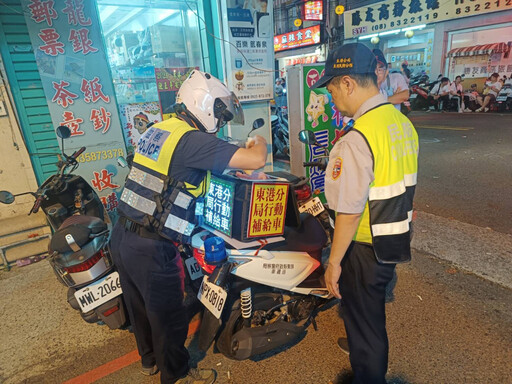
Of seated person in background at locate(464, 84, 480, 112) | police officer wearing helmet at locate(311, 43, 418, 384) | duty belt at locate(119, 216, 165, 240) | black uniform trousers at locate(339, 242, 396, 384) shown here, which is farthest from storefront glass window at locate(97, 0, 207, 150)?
seated person in background at locate(464, 84, 480, 112)

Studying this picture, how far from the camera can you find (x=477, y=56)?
53.2 feet

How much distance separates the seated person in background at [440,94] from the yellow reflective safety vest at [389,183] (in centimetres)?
1823

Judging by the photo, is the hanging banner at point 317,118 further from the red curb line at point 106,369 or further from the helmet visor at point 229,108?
the red curb line at point 106,369

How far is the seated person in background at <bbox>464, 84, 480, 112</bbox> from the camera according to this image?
15.9 metres

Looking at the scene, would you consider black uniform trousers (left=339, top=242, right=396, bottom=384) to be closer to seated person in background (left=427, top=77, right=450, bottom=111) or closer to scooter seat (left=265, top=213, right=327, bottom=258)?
scooter seat (left=265, top=213, right=327, bottom=258)

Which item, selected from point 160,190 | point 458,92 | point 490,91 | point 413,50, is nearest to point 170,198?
point 160,190

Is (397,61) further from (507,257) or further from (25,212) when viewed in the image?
(25,212)

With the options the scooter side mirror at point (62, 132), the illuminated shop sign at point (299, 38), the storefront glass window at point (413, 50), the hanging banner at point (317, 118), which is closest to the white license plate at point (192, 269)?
the scooter side mirror at point (62, 132)

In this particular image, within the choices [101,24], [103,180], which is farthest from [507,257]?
[101,24]

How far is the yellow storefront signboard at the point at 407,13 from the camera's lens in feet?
50.6

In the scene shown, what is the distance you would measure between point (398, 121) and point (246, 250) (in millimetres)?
1236

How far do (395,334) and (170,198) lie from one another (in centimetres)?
213

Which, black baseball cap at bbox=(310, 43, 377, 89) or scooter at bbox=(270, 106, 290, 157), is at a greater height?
black baseball cap at bbox=(310, 43, 377, 89)

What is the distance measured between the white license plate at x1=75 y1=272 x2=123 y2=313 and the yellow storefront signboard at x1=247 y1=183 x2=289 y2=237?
1109mm
